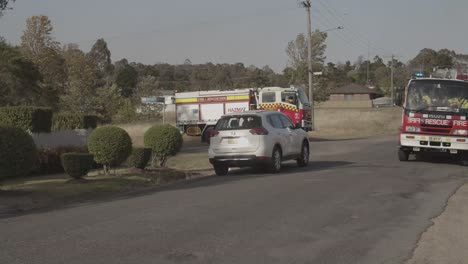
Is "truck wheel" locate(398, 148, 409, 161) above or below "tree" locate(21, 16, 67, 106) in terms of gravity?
below

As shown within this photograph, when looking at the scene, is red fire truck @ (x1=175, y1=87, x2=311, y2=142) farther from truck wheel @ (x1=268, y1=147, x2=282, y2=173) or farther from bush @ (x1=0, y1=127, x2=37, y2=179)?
bush @ (x1=0, y1=127, x2=37, y2=179)

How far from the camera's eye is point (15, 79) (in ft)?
130

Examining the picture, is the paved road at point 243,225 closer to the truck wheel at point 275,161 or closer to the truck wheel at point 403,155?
the truck wheel at point 275,161

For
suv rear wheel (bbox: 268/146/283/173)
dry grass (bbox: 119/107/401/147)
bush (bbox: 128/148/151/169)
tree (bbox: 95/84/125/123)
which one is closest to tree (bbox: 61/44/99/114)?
tree (bbox: 95/84/125/123)

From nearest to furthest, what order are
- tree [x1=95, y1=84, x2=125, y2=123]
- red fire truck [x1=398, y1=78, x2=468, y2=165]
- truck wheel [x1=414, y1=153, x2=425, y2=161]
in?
red fire truck [x1=398, y1=78, x2=468, y2=165] < truck wheel [x1=414, y1=153, x2=425, y2=161] < tree [x1=95, y1=84, x2=125, y2=123]

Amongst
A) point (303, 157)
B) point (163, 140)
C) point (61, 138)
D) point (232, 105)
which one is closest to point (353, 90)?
point (232, 105)

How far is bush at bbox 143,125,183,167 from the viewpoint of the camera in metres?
18.9

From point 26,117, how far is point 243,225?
18.2 m

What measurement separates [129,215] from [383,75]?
411 ft

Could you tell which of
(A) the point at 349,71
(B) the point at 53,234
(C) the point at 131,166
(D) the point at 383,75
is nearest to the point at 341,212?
(B) the point at 53,234

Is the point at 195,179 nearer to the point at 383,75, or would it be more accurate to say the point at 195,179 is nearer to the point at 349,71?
the point at 383,75

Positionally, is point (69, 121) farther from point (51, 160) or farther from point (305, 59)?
point (305, 59)

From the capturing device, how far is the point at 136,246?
790cm

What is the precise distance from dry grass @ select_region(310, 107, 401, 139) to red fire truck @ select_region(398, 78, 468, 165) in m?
25.4
